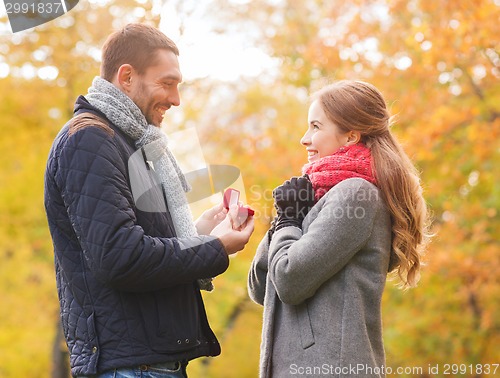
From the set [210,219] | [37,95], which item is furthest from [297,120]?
[210,219]

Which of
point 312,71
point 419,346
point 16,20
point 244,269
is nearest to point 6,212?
point 244,269

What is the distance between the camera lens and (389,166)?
2.89 meters

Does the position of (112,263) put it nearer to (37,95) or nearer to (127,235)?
(127,235)

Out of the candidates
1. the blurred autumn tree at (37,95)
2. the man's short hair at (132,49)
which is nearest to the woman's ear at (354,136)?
the man's short hair at (132,49)

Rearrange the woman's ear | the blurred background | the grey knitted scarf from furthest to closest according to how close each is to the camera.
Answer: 1. the blurred background
2. the woman's ear
3. the grey knitted scarf

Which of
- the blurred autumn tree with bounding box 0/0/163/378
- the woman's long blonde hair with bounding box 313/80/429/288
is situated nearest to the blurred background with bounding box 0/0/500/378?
the blurred autumn tree with bounding box 0/0/163/378

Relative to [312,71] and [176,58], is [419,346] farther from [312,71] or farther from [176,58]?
[176,58]

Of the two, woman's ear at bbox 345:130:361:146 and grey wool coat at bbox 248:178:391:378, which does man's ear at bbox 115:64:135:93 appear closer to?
grey wool coat at bbox 248:178:391:378

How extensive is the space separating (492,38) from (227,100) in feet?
19.6

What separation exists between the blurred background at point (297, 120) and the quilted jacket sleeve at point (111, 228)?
226 inches

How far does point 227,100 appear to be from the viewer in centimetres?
1251

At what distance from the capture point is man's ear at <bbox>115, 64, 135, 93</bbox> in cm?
282

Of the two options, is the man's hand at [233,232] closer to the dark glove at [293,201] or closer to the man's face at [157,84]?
the dark glove at [293,201]

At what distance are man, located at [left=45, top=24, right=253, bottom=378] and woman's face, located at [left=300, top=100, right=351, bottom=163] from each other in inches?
17.8
